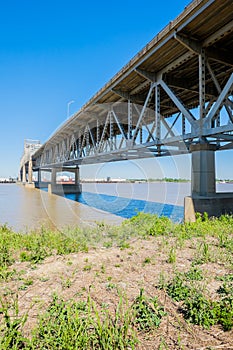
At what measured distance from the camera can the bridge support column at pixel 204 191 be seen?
1162 cm

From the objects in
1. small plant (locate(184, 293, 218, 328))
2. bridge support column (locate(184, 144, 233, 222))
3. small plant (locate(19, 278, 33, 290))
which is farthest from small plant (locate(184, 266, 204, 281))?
bridge support column (locate(184, 144, 233, 222))

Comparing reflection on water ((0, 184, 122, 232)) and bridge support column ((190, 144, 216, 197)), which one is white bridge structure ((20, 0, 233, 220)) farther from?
reflection on water ((0, 184, 122, 232))

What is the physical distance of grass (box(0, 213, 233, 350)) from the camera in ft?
8.81

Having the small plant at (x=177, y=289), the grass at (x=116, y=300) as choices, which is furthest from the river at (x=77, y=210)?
the small plant at (x=177, y=289)

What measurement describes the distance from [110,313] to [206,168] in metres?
10.2

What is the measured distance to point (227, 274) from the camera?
14.6 ft

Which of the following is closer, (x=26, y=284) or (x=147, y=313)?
(x=147, y=313)

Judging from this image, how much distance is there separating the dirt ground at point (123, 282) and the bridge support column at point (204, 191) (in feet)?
16.9

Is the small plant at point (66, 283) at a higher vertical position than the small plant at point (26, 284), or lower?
higher

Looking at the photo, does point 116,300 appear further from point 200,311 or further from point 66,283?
point 200,311

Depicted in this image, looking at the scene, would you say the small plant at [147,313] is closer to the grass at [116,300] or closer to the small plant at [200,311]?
the grass at [116,300]

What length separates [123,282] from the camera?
14.2 feet

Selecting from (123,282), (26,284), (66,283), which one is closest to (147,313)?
(123,282)

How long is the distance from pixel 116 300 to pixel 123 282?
0.66 meters
